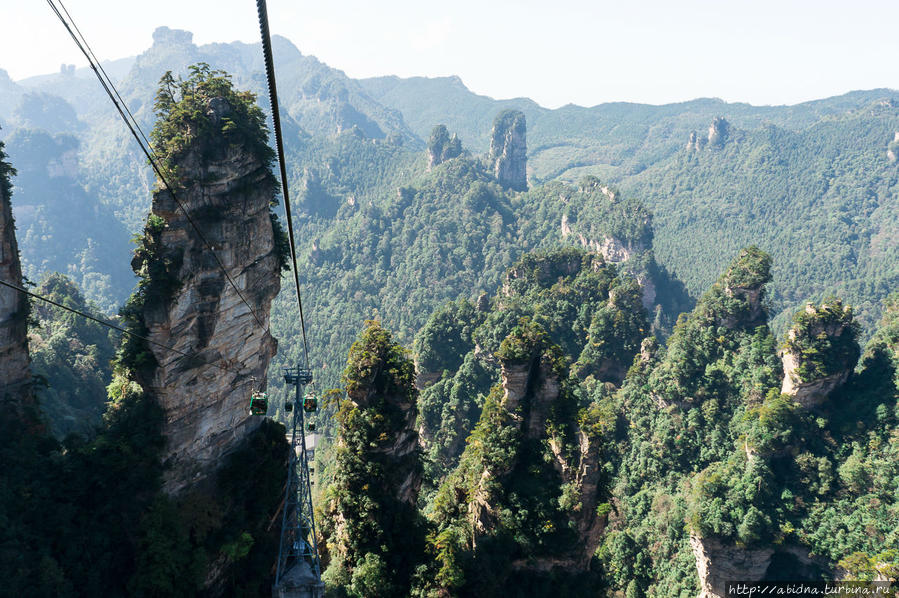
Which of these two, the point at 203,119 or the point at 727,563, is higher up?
the point at 203,119

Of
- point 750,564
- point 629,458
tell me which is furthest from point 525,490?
point 629,458

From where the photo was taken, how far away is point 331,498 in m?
34.2

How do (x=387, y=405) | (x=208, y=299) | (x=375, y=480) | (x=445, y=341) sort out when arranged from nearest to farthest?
(x=208, y=299) → (x=375, y=480) → (x=387, y=405) → (x=445, y=341)

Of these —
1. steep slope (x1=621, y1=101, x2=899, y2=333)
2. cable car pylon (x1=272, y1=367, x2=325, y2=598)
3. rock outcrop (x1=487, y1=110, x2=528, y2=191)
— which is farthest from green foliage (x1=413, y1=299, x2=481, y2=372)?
→ rock outcrop (x1=487, y1=110, x2=528, y2=191)

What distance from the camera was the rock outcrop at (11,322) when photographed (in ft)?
80.3

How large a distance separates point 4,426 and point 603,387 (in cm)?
6500

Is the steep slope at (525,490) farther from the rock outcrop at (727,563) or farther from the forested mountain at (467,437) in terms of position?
the rock outcrop at (727,563)

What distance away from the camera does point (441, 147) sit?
180125 mm

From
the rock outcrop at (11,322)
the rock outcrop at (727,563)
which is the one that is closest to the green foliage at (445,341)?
the rock outcrop at (727,563)

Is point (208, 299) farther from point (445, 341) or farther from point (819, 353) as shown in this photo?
point (445, 341)

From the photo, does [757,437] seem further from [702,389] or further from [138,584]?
[138,584]

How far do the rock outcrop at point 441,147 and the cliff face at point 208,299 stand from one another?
504 ft

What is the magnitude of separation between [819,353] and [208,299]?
173 feet

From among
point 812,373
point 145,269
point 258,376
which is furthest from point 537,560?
point 812,373
